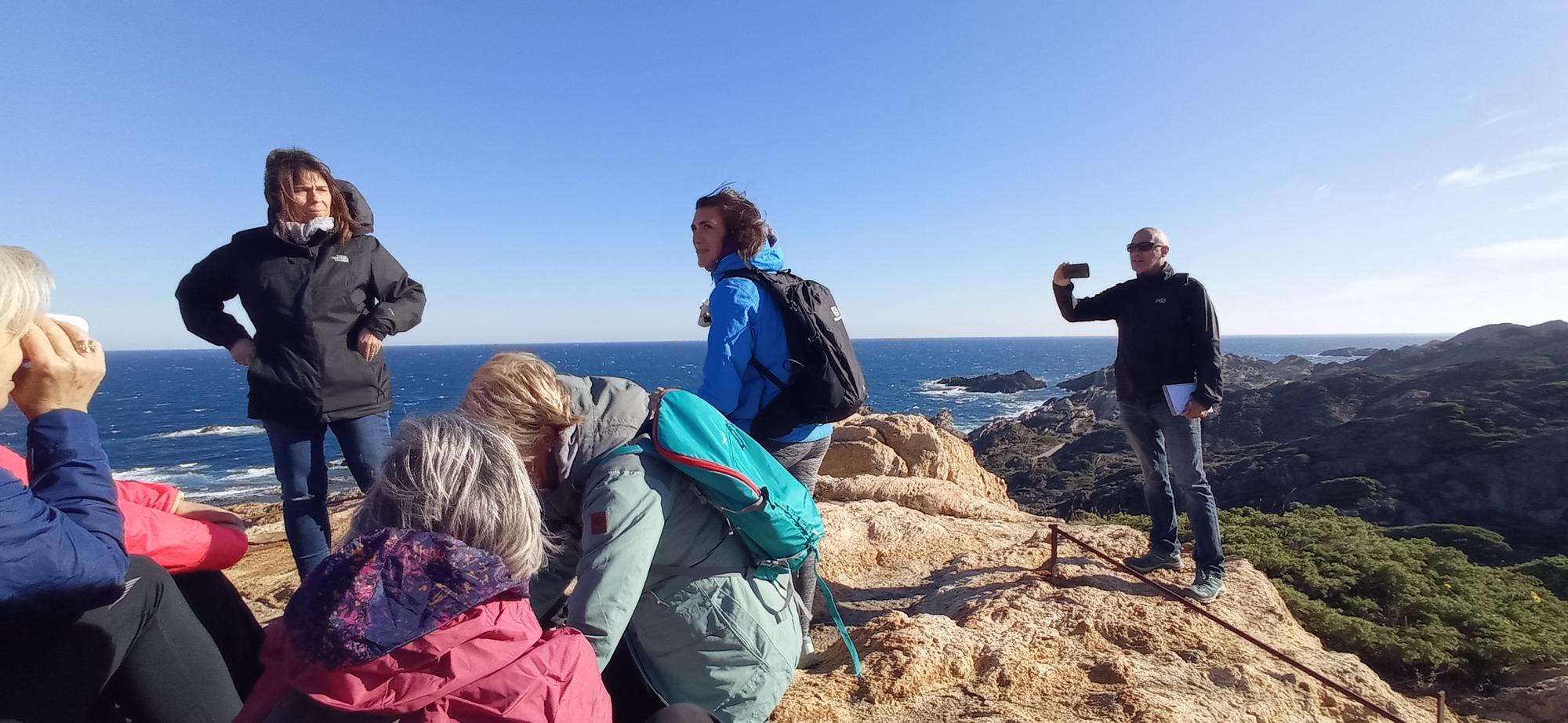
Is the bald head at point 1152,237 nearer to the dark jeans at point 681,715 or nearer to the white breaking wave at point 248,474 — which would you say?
the dark jeans at point 681,715

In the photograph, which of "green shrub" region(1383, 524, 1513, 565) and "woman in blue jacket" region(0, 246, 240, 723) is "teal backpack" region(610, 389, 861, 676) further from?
"green shrub" region(1383, 524, 1513, 565)

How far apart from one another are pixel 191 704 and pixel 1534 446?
27.4 metres

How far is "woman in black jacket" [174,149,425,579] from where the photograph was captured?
3.16 meters

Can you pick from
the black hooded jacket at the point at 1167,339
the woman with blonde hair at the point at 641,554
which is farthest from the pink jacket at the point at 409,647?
the black hooded jacket at the point at 1167,339

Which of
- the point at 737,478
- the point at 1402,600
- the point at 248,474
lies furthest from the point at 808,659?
the point at 248,474

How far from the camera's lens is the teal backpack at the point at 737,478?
1928mm

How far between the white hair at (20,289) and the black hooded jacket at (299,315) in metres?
1.56

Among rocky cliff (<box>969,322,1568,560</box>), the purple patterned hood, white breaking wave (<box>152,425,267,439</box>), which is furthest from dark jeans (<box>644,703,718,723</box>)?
white breaking wave (<box>152,425,267,439</box>)

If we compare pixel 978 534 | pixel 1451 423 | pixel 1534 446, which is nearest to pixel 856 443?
pixel 978 534

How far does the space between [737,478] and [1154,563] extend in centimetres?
400

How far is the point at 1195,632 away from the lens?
12.5ft

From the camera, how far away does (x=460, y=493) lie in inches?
57.5

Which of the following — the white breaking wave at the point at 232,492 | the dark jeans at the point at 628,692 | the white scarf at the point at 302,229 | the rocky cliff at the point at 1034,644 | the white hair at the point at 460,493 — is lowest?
the white breaking wave at the point at 232,492

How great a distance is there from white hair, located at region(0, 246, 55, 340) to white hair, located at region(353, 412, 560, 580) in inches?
34.8
